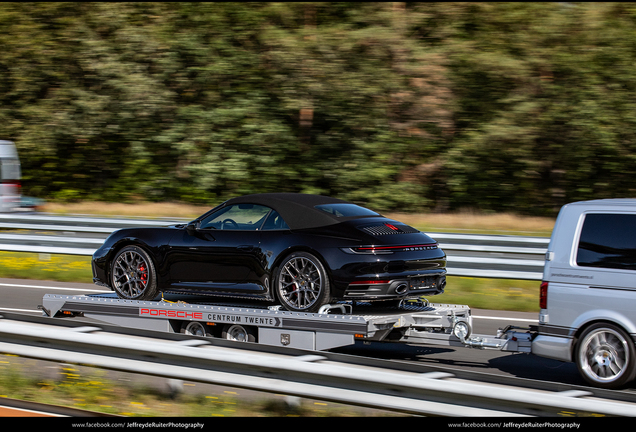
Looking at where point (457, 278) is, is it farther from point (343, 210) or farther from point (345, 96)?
point (345, 96)

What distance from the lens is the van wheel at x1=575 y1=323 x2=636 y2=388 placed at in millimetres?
6055

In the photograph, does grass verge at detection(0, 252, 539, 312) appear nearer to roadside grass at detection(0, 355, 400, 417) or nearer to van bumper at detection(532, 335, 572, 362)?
van bumper at detection(532, 335, 572, 362)

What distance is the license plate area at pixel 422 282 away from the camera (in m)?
7.07

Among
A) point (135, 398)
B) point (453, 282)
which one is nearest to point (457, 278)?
point (453, 282)

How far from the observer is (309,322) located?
22.0 ft

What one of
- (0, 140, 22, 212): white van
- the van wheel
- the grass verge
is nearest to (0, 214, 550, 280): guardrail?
the grass verge

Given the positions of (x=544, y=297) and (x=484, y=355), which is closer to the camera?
(x=544, y=297)

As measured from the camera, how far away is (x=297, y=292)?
712 cm

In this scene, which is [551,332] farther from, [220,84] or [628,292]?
[220,84]

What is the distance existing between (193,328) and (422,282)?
2.40m

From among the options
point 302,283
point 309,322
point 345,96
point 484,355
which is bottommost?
point 484,355

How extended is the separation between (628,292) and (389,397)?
2.77 meters

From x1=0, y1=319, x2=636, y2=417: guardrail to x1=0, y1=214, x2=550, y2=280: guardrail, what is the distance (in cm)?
643

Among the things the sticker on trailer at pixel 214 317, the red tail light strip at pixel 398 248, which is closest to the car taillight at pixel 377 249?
the red tail light strip at pixel 398 248
